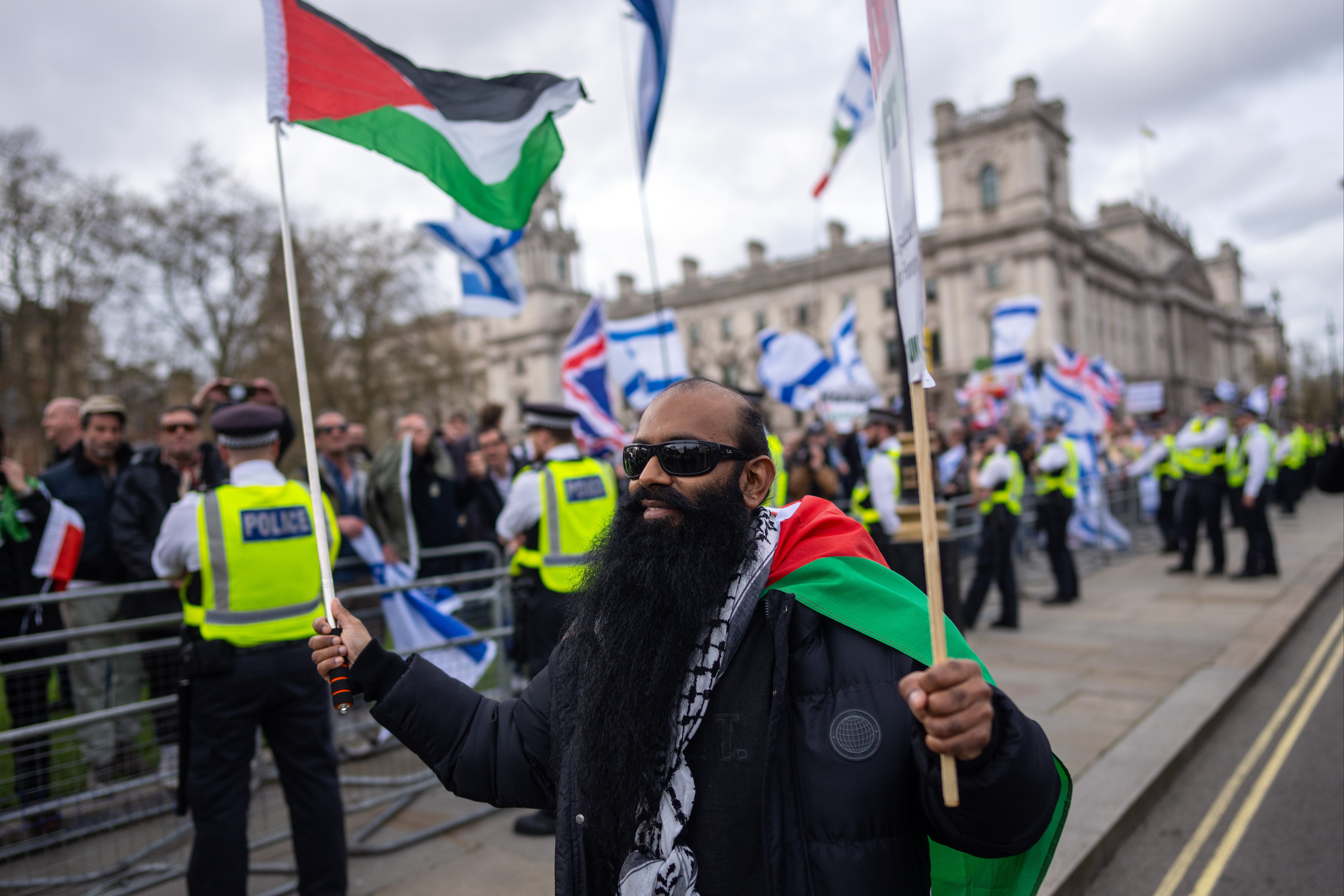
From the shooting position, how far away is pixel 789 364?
1331cm

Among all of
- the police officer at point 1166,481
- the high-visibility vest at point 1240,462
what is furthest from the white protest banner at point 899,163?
the police officer at point 1166,481

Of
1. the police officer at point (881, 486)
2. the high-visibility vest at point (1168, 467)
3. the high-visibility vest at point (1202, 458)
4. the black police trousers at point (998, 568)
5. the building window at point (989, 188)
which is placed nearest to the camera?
the police officer at point (881, 486)

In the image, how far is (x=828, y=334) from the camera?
65.1m

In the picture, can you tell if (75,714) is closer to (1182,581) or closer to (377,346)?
(1182,581)

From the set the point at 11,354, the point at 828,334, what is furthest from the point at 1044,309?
the point at 11,354

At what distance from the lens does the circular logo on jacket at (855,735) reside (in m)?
1.52

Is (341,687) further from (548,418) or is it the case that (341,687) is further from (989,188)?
(989,188)

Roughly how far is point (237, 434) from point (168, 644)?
3.81ft

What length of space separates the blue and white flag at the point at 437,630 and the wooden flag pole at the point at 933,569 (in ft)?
12.6

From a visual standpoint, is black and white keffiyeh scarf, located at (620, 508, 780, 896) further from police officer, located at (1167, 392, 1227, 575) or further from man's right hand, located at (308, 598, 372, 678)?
police officer, located at (1167, 392, 1227, 575)

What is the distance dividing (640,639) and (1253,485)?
36.9 ft

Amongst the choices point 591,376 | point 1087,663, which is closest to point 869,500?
point 1087,663

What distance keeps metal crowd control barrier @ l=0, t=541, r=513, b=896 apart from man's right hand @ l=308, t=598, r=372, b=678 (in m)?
2.19

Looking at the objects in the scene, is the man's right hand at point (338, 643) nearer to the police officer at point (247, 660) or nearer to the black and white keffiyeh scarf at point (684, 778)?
the black and white keffiyeh scarf at point (684, 778)
